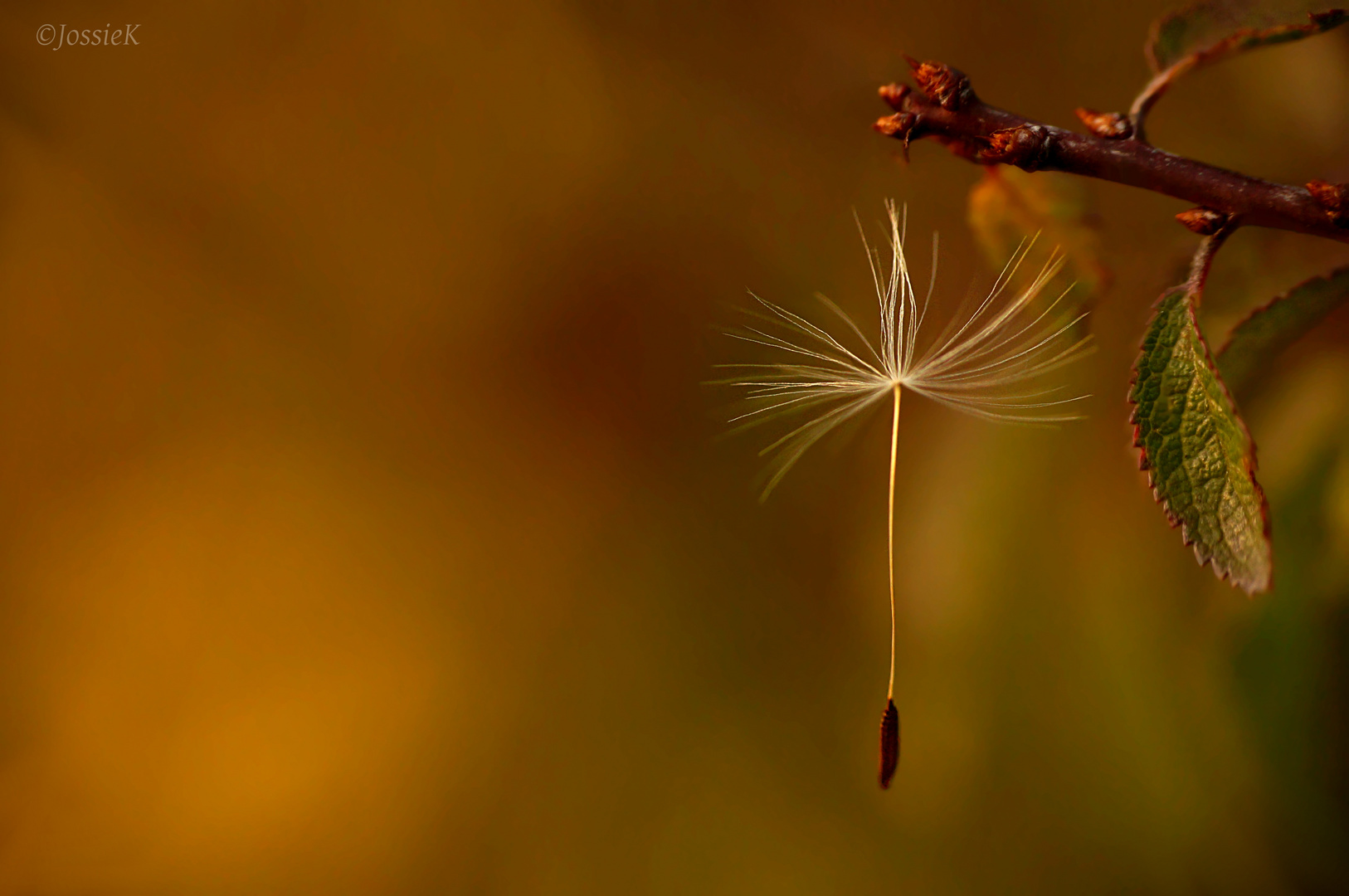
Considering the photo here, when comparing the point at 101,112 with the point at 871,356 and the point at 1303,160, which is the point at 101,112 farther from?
the point at 1303,160

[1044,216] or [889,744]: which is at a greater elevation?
[1044,216]

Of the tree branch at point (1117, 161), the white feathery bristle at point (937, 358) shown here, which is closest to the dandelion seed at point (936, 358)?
the white feathery bristle at point (937, 358)

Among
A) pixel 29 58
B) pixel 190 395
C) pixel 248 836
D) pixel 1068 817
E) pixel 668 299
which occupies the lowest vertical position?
pixel 248 836

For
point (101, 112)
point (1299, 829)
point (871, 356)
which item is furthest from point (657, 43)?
point (1299, 829)

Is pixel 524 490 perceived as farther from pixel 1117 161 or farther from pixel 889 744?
pixel 1117 161
